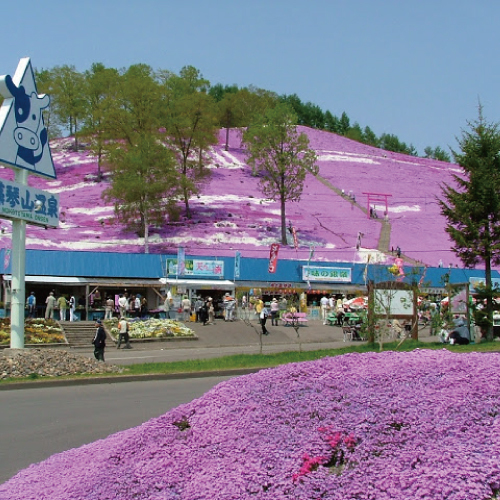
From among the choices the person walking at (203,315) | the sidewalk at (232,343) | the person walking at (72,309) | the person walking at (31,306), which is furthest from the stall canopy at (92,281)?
the sidewalk at (232,343)

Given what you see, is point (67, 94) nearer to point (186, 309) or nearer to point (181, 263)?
point (181, 263)

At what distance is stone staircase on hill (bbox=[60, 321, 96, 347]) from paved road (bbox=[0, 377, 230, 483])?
1367cm

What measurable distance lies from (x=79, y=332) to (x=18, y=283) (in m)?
10.5

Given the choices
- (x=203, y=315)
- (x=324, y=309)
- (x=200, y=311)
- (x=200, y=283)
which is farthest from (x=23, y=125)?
(x=324, y=309)

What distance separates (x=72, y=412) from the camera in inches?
463

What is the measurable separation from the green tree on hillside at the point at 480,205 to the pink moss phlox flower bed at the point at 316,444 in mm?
18462

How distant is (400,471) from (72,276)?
118 feet

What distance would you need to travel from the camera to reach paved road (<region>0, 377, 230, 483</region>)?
886 cm

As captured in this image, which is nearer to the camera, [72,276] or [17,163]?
[17,163]

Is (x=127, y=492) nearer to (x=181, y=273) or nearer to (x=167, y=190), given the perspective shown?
(x=181, y=273)

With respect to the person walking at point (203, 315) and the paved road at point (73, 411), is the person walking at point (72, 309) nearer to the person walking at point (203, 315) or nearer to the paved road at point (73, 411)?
the person walking at point (203, 315)

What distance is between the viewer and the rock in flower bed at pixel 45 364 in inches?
664

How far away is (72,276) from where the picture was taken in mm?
38281

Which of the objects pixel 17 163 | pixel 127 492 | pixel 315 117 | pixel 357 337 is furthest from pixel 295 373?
pixel 315 117
